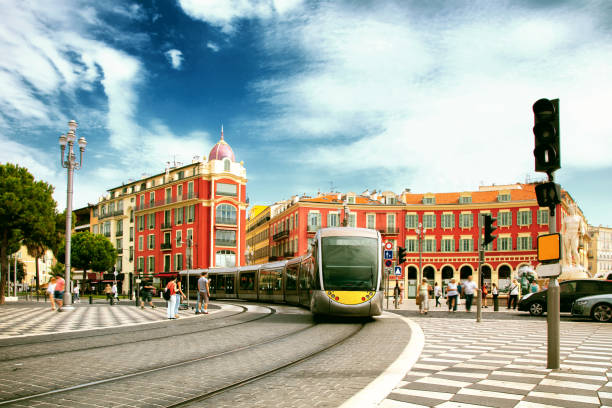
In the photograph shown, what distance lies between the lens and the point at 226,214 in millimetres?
66312

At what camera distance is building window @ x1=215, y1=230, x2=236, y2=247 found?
65.4 metres

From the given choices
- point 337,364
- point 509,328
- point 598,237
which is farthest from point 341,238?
point 598,237

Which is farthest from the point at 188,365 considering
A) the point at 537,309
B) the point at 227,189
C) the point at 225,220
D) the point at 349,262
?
the point at 227,189

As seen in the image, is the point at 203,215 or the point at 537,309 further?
the point at 203,215

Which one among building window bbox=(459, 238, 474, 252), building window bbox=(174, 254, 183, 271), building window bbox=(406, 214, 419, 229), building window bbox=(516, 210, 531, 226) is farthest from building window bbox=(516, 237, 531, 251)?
building window bbox=(174, 254, 183, 271)

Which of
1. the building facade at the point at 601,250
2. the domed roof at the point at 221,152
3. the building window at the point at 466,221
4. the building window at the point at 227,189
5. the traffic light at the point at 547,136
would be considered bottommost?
the building facade at the point at 601,250

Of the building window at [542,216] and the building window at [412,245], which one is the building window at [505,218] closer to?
the building window at [542,216]

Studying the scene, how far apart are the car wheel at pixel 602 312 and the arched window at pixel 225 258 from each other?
50208 millimetres

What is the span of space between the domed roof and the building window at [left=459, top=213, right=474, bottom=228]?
93.0 ft

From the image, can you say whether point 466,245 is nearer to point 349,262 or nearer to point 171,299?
point 171,299

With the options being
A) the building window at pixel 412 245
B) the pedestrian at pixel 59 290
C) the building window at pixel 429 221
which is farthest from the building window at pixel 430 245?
the pedestrian at pixel 59 290

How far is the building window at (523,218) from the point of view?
6519 cm

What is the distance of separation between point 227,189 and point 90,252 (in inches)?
774

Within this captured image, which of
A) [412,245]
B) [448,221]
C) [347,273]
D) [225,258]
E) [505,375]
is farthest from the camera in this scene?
[412,245]
